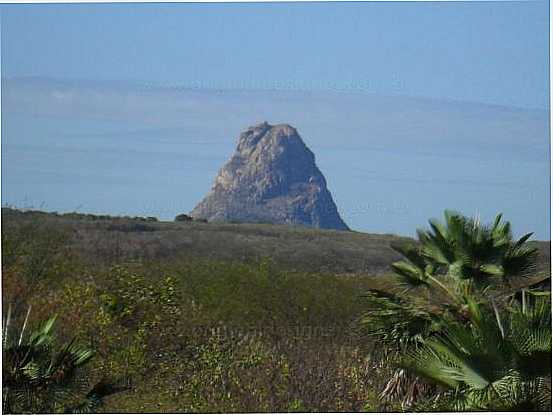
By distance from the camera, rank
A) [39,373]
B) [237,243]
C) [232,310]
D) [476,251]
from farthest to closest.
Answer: [237,243]
[232,310]
[476,251]
[39,373]

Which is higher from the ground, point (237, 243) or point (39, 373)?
point (237, 243)

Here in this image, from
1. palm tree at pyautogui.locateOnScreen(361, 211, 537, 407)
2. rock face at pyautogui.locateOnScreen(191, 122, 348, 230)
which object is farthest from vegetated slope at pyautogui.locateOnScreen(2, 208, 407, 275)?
palm tree at pyautogui.locateOnScreen(361, 211, 537, 407)

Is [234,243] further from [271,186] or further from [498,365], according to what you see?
[498,365]

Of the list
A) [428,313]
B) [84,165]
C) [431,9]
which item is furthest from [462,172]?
[84,165]

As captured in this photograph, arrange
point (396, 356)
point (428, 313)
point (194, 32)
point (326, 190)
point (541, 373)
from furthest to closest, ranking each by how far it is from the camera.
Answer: point (326, 190)
point (194, 32)
point (396, 356)
point (428, 313)
point (541, 373)

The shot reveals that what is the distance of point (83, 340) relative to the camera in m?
10.6

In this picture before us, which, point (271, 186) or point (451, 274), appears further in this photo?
point (271, 186)

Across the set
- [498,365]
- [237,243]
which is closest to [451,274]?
[498,365]

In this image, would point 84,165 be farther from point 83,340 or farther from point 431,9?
point 431,9

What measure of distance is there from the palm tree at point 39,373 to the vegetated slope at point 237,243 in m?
2.85

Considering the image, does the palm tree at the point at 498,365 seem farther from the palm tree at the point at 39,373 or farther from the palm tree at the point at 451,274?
the palm tree at the point at 39,373

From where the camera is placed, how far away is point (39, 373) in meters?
8.29

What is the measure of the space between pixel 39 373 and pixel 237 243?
395 cm

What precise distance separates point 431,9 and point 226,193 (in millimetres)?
2815
